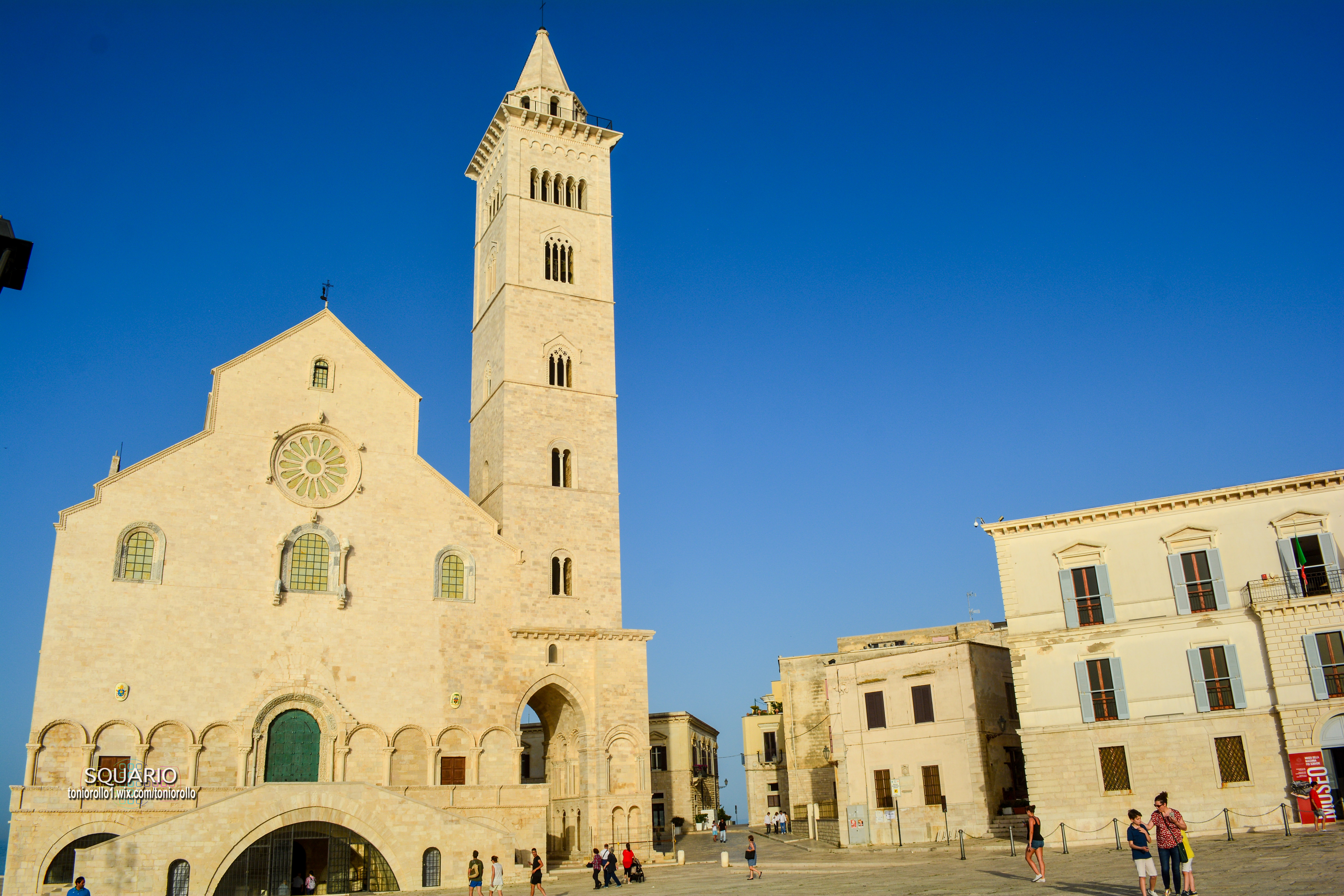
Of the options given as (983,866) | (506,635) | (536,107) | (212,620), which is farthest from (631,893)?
(536,107)

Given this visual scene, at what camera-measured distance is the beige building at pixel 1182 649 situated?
94.7ft

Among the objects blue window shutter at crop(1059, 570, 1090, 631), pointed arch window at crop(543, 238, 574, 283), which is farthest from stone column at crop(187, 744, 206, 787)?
blue window shutter at crop(1059, 570, 1090, 631)

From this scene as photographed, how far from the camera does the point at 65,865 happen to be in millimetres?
29734

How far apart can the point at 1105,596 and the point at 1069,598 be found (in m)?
1.05

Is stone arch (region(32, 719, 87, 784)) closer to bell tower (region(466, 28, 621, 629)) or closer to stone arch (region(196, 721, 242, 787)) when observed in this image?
stone arch (region(196, 721, 242, 787))

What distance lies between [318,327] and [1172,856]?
31.8 m

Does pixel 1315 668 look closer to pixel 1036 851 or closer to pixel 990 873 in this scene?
pixel 990 873

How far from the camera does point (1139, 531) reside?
1270 inches

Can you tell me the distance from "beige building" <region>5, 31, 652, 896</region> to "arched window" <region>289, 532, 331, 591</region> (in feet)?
0.28

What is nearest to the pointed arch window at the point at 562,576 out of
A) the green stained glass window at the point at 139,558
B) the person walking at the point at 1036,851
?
the green stained glass window at the point at 139,558

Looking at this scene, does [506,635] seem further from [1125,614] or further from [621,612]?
[1125,614]

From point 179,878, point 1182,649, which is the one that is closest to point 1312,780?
point 1182,649

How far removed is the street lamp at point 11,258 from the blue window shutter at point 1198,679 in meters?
31.4

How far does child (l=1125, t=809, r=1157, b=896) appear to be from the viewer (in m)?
16.6
